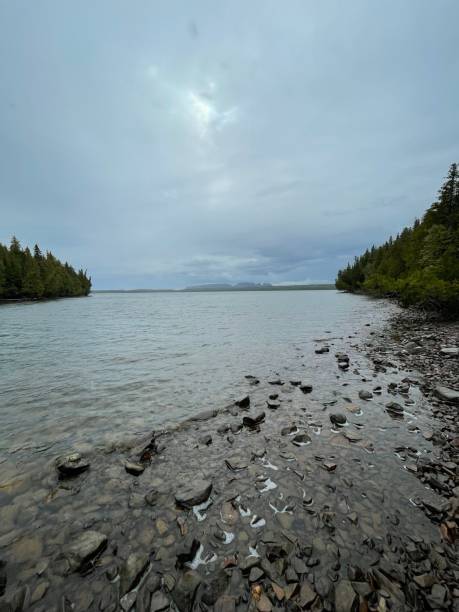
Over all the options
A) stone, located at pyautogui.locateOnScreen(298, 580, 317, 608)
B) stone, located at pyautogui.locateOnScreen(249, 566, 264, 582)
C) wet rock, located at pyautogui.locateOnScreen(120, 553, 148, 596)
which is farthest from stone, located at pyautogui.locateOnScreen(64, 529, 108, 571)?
stone, located at pyautogui.locateOnScreen(298, 580, 317, 608)

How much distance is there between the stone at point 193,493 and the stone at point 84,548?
145cm

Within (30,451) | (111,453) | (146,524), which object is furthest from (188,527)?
(30,451)

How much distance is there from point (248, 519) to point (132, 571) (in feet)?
6.70

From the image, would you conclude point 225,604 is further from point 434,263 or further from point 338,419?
point 434,263

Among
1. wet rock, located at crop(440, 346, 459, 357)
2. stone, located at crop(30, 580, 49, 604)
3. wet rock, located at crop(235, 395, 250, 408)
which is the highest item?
stone, located at crop(30, 580, 49, 604)

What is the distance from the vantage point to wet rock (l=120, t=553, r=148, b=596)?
11.7 feet

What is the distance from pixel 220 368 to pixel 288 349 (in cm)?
708

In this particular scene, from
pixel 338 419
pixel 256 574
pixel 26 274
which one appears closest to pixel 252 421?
pixel 338 419

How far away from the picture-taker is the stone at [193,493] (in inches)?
203

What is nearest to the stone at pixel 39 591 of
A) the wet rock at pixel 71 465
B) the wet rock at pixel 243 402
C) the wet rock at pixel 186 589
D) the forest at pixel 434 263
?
the wet rock at pixel 186 589

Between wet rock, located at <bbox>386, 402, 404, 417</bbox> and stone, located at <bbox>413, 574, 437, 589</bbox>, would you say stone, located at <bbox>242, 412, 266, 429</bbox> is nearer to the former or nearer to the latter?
wet rock, located at <bbox>386, 402, 404, 417</bbox>

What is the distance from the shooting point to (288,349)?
786 inches

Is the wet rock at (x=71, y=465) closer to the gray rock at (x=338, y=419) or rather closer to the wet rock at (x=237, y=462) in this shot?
the wet rock at (x=237, y=462)

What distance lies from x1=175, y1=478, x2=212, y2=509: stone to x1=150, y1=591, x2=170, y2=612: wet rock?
5.42 ft
